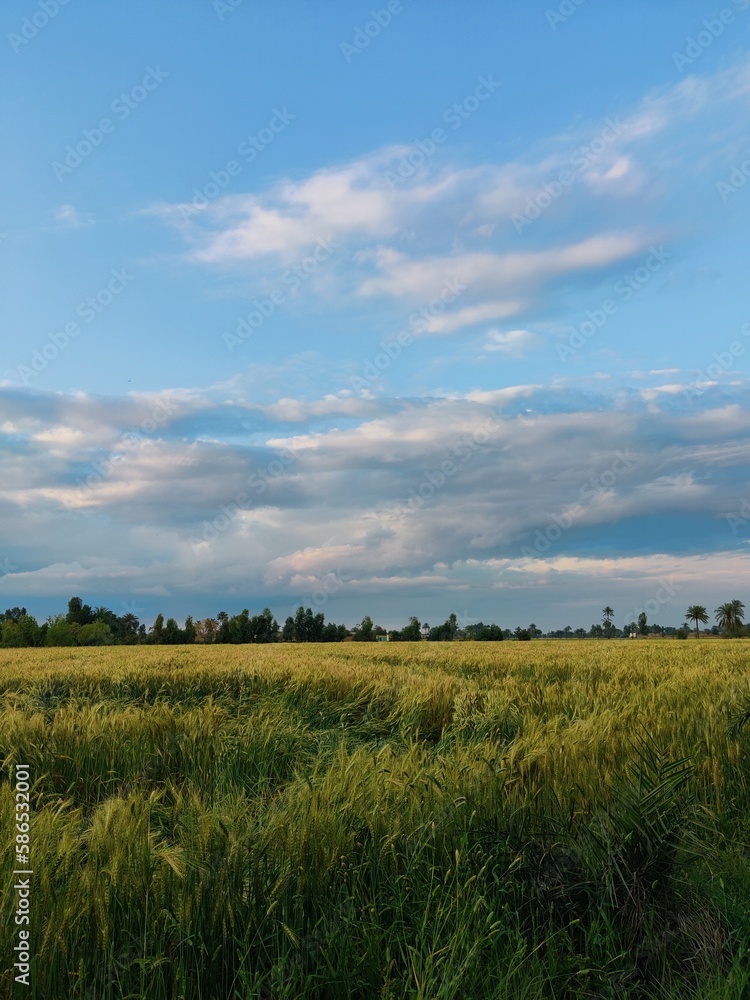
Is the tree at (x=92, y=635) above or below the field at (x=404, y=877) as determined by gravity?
below

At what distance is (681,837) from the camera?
2594 mm

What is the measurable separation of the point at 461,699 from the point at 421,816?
10.00 feet

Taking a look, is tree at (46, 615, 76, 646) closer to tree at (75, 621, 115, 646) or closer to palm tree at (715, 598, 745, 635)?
tree at (75, 621, 115, 646)

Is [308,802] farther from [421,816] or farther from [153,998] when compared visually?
[153,998]

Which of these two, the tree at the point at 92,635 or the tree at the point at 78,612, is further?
the tree at the point at 78,612

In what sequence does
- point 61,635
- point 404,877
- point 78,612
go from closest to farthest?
point 404,877
point 61,635
point 78,612

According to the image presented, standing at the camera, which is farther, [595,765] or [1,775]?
[1,775]

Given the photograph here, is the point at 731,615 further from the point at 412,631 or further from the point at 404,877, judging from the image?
the point at 404,877

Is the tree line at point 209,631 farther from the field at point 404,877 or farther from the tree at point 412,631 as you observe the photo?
the field at point 404,877

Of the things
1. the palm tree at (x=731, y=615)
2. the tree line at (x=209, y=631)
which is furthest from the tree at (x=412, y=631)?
the palm tree at (x=731, y=615)

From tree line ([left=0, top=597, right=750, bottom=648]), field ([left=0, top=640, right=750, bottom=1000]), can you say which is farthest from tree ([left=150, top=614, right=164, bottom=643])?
field ([left=0, top=640, right=750, bottom=1000])

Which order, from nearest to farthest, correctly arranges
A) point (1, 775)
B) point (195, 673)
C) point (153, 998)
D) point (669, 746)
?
1. point (153, 998)
2. point (669, 746)
3. point (1, 775)
4. point (195, 673)

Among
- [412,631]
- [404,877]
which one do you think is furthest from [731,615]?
[404,877]

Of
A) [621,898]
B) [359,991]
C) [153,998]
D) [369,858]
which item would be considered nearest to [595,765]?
[621,898]
